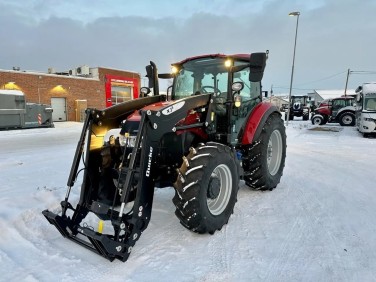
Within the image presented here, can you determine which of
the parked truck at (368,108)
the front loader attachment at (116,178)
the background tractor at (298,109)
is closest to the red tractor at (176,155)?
the front loader attachment at (116,178)

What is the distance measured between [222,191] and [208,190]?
0.39 metres

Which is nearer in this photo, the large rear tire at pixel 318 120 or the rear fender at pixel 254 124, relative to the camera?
the rear fender at pixel 254 124

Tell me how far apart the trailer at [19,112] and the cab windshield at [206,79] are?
1658 centimetres

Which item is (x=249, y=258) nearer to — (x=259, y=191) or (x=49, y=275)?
(x=49, y=275)

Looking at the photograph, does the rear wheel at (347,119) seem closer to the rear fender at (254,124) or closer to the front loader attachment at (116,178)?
the rear fender at (254,124)

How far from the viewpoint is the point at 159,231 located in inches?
142

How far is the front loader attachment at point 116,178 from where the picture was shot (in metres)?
2.87

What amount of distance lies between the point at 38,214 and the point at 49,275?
1436mm

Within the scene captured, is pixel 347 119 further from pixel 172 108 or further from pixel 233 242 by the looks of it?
pixel 172 108

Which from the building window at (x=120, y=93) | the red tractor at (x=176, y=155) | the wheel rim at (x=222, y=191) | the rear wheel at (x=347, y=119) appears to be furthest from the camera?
the building window at (x=120, y=93)

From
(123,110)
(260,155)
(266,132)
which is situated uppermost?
(123,110)

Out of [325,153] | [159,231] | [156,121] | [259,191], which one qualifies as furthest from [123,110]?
[325,153]

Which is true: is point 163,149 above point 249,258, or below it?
above

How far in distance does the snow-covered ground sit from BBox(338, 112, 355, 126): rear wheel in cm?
1753
